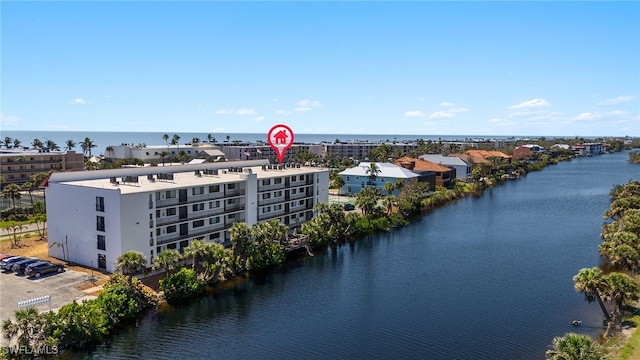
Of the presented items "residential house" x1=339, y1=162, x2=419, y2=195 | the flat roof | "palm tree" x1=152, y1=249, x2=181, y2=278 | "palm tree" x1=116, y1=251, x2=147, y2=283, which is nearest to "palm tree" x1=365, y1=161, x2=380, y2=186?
"residential house" x1=339, y1=162, x2=419, y2=195

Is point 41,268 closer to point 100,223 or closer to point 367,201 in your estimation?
point 100,223

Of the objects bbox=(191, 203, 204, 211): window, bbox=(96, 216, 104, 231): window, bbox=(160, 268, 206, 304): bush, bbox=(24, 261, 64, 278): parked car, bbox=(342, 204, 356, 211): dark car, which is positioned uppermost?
bbox=(191, 203, 204, 211): window

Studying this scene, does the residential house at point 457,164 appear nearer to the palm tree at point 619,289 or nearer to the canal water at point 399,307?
the canal water at point 399,307

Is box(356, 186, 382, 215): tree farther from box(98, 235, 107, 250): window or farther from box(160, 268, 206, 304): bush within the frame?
box(98, 235, 107, 250): window

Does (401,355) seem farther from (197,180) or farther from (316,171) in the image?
(316,171)

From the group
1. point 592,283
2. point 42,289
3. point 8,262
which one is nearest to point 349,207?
point 592,283

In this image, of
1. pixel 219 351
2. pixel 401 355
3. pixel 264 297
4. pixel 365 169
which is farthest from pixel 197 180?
pixel 365 169
